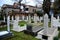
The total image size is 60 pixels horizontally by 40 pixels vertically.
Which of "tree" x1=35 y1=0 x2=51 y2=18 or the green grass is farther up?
"tree" x1=35 y1=0 x2=51 y2=18

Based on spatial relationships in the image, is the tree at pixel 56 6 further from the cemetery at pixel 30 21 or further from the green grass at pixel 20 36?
the green grass at pixel 20 36

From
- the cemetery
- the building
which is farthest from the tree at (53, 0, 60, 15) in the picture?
the building

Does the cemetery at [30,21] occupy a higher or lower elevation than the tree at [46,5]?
lower

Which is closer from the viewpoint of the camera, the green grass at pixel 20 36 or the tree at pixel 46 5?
the green grass at pixel 20 36

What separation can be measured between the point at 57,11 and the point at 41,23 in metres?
0.32

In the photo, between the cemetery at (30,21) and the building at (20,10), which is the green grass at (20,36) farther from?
the building at (20,10)

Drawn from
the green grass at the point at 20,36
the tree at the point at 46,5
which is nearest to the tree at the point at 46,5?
the tree at the point at 46,5

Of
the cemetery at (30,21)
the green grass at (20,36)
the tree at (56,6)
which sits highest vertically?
the tree at (56,6)

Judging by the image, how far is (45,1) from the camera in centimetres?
162

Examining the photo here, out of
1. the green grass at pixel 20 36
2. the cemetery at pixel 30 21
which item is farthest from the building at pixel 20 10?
the green grass at pixel 20 36

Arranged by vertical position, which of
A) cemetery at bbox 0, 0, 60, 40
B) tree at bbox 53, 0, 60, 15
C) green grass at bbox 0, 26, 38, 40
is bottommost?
green grass at bbox 0, 26, 38, 40

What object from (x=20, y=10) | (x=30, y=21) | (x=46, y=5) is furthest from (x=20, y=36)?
(x=46, y=5)

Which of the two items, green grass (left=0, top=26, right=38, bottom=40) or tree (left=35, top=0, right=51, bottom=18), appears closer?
Result: green grass (left=0, top=26, right=38, bottom=40)

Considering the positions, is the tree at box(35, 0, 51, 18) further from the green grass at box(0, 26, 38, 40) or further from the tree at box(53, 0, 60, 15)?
the green grass at box(0, 26, 38, 40)
